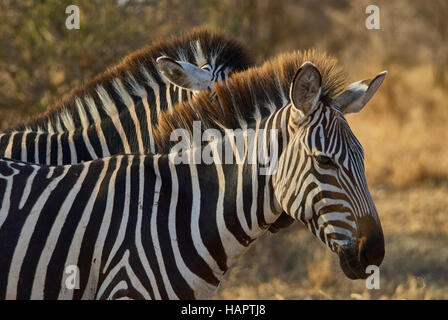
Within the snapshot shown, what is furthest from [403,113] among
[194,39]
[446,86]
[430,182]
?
[194,39]

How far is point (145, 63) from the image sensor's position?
5.96 meters

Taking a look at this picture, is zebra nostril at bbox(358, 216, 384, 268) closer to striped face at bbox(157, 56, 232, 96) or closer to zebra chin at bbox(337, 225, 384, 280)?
zebra chin at bbox(337, 225, 384, 280)

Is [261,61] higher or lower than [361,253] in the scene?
higher

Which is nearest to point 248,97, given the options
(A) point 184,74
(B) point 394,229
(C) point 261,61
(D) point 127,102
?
(A) point 184,74

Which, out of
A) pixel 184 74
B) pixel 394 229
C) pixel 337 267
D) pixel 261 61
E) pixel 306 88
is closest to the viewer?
pixel 306 88

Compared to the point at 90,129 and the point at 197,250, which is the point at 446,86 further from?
the point at 197,250

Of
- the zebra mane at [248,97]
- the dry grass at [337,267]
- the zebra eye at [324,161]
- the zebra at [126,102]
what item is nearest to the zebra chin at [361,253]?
the zebra eye at [324,161]

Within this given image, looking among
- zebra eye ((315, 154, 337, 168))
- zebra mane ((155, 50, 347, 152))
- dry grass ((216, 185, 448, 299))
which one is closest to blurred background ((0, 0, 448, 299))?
dry grass ((216, 185, 448, 299))

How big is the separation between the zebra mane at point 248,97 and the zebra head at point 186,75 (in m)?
1.00

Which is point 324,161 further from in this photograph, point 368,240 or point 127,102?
point 127,102

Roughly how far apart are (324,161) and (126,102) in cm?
272

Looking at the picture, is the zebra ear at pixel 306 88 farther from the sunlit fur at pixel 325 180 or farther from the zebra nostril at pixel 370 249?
the zebra nostril at pixel 370 249

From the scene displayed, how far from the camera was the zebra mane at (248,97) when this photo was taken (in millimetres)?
3879

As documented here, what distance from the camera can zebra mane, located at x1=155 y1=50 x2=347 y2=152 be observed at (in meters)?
3.88
